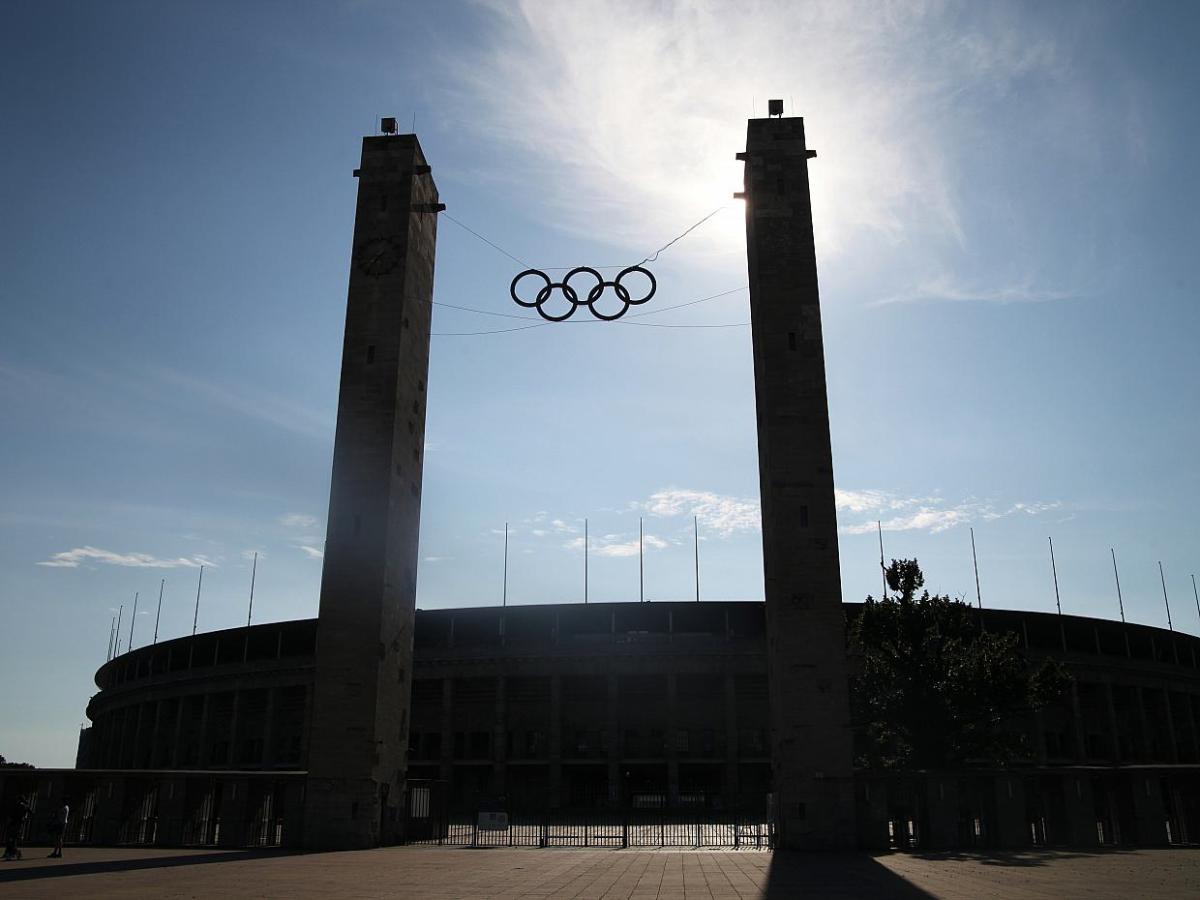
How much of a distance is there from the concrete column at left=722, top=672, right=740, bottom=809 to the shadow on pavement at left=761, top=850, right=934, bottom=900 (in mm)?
36014

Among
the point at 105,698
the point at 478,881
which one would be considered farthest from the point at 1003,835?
the point at 105,698

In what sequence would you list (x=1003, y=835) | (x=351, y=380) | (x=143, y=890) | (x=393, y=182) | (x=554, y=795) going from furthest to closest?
(x=554, y=795), (x=393, y=182), (x=351, y=380), (x=1003, y=835), (x=143, y=890)

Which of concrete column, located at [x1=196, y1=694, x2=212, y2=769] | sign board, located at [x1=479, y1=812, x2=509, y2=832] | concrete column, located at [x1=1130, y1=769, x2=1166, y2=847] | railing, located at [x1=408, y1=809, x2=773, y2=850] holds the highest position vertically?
concrete column, located at [x1=196, y1=694, x2=212, y2=769]

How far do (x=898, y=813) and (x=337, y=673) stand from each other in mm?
19530

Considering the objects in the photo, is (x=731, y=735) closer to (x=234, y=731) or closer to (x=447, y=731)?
(x=447, y=731)

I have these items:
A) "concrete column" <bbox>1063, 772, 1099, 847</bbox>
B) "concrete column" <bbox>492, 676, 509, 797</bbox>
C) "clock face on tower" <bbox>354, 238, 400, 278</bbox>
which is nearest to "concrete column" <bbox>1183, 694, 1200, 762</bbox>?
"concrete column" <bbox>492, 676, 509, 797</bbox>

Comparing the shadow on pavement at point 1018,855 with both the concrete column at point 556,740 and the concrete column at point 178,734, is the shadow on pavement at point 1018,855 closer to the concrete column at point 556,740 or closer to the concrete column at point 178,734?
the concrete column at point 556,740

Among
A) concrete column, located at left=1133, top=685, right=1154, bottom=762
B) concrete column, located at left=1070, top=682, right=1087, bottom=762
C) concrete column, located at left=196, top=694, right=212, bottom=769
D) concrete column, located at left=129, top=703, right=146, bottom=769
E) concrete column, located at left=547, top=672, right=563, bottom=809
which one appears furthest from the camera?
concrete column, located at left=129, top=703, right=146, bottom=769

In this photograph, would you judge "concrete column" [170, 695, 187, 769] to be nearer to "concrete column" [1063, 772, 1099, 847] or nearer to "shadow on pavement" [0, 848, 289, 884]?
"shadow on pavement" [0, 848, 289, 884]

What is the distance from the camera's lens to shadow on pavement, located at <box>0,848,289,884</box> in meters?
21.5

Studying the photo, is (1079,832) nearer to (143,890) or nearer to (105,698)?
(143,890)

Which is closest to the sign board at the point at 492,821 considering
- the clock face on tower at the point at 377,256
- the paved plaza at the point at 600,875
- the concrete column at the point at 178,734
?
the paved plaza at the point at 600,875

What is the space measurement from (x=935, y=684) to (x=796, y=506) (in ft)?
40.5

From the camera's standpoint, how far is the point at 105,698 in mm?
94250
